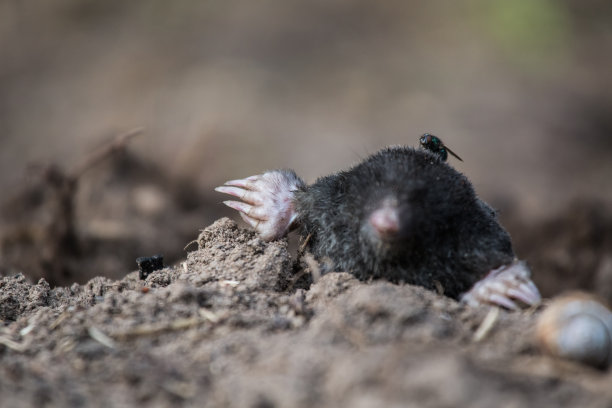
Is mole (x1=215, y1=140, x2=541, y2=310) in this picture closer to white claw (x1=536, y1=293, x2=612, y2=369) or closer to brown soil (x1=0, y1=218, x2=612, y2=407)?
brown soil (x1=0, y1=218, x2=612, y2=407)

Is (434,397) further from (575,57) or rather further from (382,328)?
(575,57)

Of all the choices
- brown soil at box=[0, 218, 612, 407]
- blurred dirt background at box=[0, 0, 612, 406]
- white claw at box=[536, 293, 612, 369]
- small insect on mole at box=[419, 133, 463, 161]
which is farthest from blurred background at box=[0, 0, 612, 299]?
white claw at box=[536, 293, 612, 369]

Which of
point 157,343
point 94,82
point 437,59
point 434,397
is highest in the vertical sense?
point 94,82

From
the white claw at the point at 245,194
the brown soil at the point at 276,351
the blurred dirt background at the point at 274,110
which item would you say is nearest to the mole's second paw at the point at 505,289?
the brown soil at the point at 276,351

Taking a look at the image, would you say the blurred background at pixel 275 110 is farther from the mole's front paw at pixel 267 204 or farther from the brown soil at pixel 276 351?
the brown soil at pixel 276 351

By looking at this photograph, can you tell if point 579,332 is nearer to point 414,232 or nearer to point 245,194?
point 414,232

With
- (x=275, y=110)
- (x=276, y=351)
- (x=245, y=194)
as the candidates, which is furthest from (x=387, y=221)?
(x=275, y=110)

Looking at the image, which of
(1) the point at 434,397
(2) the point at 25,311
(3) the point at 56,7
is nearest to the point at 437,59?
(3) the point at 56,7
